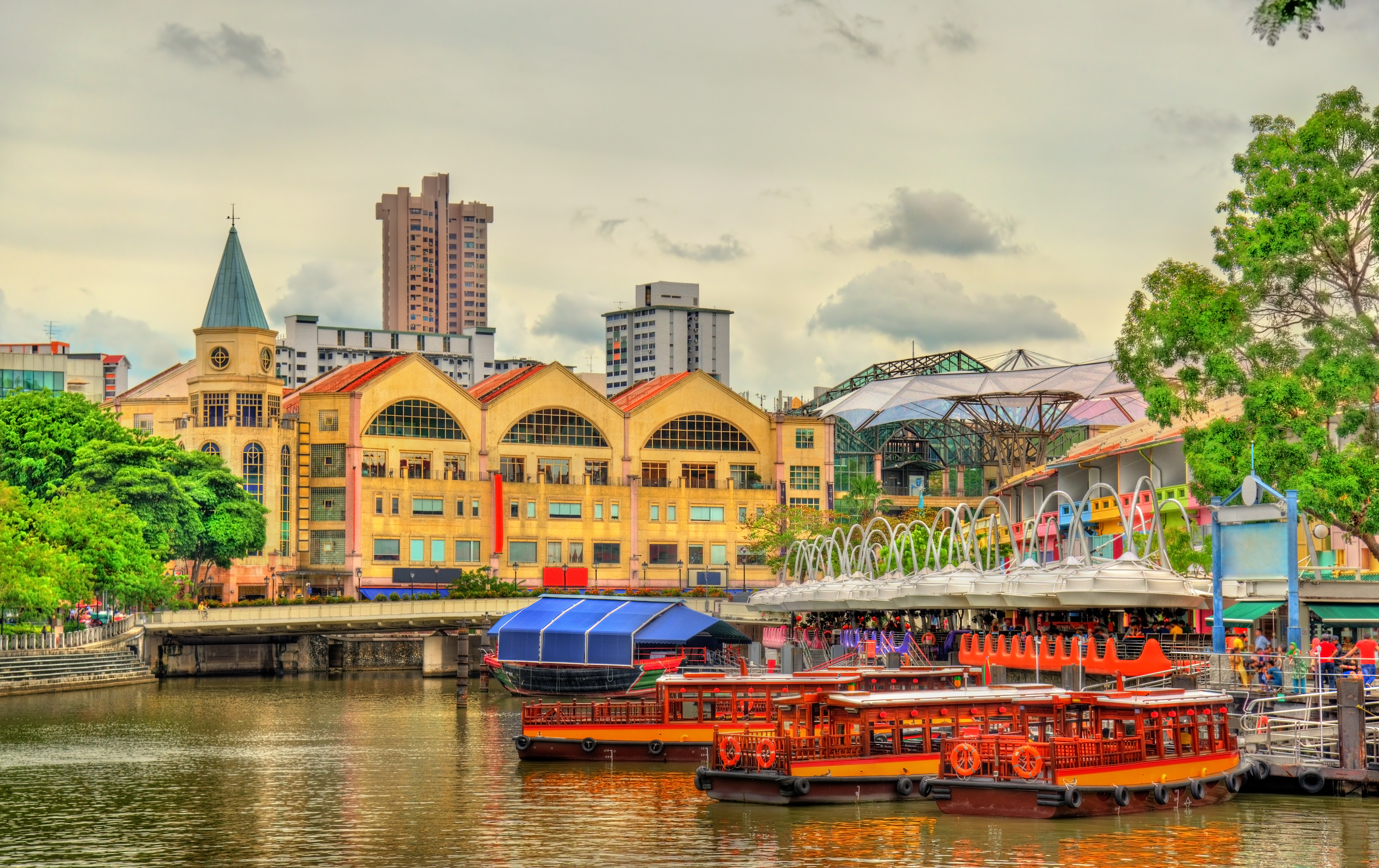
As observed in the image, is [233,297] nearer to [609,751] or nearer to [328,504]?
[328,504]

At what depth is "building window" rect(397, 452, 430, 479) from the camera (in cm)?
14750

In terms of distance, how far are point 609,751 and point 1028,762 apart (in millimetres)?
19771

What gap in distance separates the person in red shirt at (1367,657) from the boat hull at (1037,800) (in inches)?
323

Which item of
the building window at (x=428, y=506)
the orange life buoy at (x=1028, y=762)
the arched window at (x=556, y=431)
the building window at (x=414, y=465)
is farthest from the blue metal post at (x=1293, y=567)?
the arched window at (x=556, y=431)

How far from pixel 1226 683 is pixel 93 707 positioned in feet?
186

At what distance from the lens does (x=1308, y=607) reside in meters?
57.1

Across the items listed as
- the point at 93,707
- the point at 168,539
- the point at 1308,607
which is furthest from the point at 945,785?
the point at 168,539

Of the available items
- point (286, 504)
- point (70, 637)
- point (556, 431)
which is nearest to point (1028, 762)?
point (70, 637)

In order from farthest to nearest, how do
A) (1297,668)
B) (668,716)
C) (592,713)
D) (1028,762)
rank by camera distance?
1. (592,713)
2. (668,716)
3. (1297,668)
4. (1028,762)

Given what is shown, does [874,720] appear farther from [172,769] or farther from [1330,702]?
[172,769]

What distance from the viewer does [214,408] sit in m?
142

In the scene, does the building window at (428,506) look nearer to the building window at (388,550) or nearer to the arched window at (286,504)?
the building window at (388,550)

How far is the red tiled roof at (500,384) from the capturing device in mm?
155250

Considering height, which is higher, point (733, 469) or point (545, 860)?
point (733, 469)
